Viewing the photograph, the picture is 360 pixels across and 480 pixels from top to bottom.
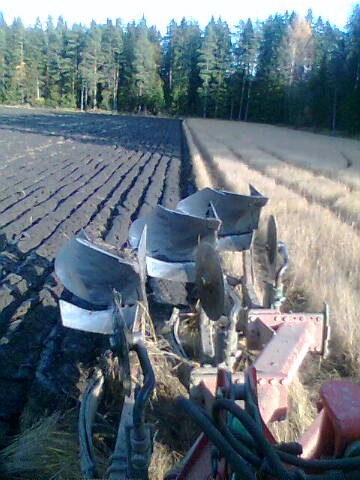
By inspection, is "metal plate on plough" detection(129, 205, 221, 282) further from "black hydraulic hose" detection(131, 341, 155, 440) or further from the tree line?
the tree line

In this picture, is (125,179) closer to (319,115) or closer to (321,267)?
(321,267)

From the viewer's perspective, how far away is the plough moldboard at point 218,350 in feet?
4.33

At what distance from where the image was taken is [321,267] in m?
6.09

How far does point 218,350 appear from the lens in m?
3.36

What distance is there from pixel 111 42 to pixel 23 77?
12.9 m

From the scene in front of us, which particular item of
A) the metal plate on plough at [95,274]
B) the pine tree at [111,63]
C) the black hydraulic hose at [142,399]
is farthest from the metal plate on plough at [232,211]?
the pine tree at [111,63]

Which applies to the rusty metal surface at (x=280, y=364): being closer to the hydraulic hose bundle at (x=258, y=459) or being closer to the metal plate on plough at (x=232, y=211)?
the hydraulic hose bundle at (x=258, y=459)

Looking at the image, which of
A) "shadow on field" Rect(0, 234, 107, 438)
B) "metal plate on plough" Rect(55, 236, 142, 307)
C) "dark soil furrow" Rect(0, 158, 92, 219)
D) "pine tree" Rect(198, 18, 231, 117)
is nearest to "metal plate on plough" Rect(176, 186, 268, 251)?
"metal plate on plough" Rect(55, 236, 142, 307)

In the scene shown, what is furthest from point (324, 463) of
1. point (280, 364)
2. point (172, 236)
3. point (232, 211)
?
point (232, 211)

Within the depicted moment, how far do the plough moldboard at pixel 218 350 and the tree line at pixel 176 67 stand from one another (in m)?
50.5

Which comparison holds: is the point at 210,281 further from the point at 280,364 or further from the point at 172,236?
the point at 172,236

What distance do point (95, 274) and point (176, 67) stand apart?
70.0 m

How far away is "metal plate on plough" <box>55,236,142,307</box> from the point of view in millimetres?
3652

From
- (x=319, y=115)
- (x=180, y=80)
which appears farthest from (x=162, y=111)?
(x=319, y=115)
